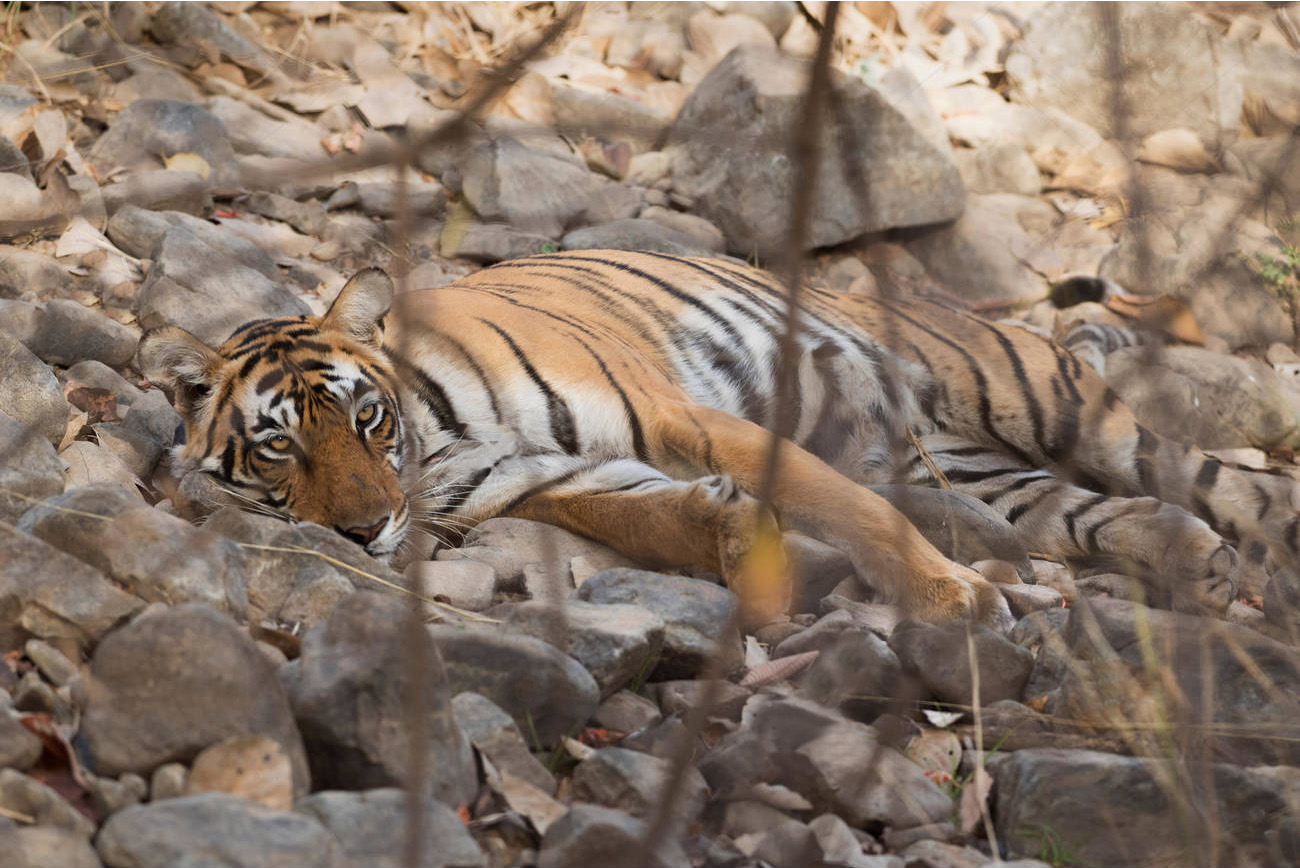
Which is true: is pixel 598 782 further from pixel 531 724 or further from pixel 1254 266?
pixel 1254 266

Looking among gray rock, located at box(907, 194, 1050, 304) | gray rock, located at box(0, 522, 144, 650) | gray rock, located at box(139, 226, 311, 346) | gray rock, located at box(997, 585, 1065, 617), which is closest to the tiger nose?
gray rock, located at box(0, 522, 144, 650)

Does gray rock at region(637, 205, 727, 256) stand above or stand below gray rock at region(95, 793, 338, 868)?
below

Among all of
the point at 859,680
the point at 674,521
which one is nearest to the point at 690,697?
the point at 859,680

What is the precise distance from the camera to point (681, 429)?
2.96 m

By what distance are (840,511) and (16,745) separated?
174 centimetres

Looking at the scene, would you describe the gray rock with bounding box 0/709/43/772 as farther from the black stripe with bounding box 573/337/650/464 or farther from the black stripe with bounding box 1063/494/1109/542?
the black stripe with bounding box 1063/494/1109/542

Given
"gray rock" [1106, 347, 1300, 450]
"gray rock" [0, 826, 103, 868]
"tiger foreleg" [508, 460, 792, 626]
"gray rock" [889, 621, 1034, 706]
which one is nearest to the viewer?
"gray rock" [0, 826, 103, 868]

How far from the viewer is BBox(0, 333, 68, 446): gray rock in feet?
8.61

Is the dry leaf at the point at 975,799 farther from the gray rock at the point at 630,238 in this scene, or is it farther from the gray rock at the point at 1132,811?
the gray rock at the point at 630,238

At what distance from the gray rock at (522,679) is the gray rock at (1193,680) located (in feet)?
2.53

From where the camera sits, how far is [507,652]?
67.1 inches

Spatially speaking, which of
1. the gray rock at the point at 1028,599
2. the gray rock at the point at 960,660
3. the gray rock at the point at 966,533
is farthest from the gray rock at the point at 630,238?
the gray rock at the point at 960,660

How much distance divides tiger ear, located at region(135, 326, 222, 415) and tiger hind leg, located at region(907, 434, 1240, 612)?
179 centimetres

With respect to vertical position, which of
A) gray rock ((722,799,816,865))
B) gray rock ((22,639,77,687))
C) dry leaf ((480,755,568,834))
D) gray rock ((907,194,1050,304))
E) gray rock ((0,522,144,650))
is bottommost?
gray rock ((907,194,1050,304))
